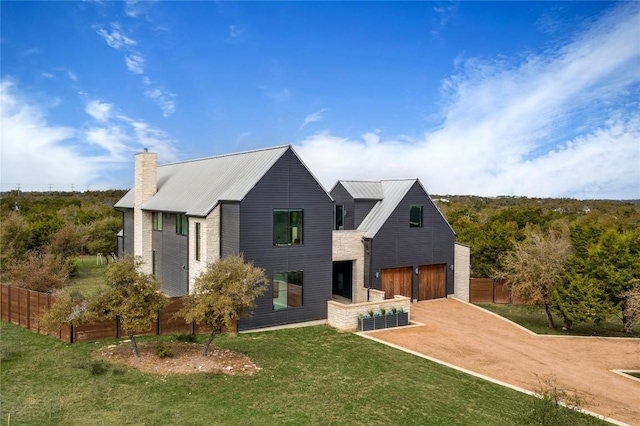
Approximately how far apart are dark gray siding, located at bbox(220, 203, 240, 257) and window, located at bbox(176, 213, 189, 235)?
3.29 meters

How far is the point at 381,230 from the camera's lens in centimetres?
2558

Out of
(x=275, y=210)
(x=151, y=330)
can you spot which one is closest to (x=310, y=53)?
(x=275, y=210)

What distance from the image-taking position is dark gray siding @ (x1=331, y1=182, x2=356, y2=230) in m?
28.2

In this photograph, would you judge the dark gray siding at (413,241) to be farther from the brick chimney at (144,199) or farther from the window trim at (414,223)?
the brick chimney at (144,199)

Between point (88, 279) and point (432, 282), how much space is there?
23.1 meters

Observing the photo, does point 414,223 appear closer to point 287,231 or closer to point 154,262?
point 287,231

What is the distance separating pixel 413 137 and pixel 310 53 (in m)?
10.4

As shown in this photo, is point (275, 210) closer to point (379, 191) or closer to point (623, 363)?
point (379, 191)

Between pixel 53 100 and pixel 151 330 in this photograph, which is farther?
pixel 53 100

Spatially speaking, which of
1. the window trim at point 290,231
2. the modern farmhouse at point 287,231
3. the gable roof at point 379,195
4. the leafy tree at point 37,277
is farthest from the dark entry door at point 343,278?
the leafy tree at point 37,277

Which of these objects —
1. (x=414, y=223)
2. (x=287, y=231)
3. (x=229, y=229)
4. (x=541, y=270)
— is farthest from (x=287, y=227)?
(x=541, y=270)

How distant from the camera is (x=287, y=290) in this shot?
21.2 m

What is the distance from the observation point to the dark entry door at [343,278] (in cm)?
2592

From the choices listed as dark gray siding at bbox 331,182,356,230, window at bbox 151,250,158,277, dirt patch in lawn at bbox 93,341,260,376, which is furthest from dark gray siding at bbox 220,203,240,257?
dark gray siding at bbox 331,182,356,230
